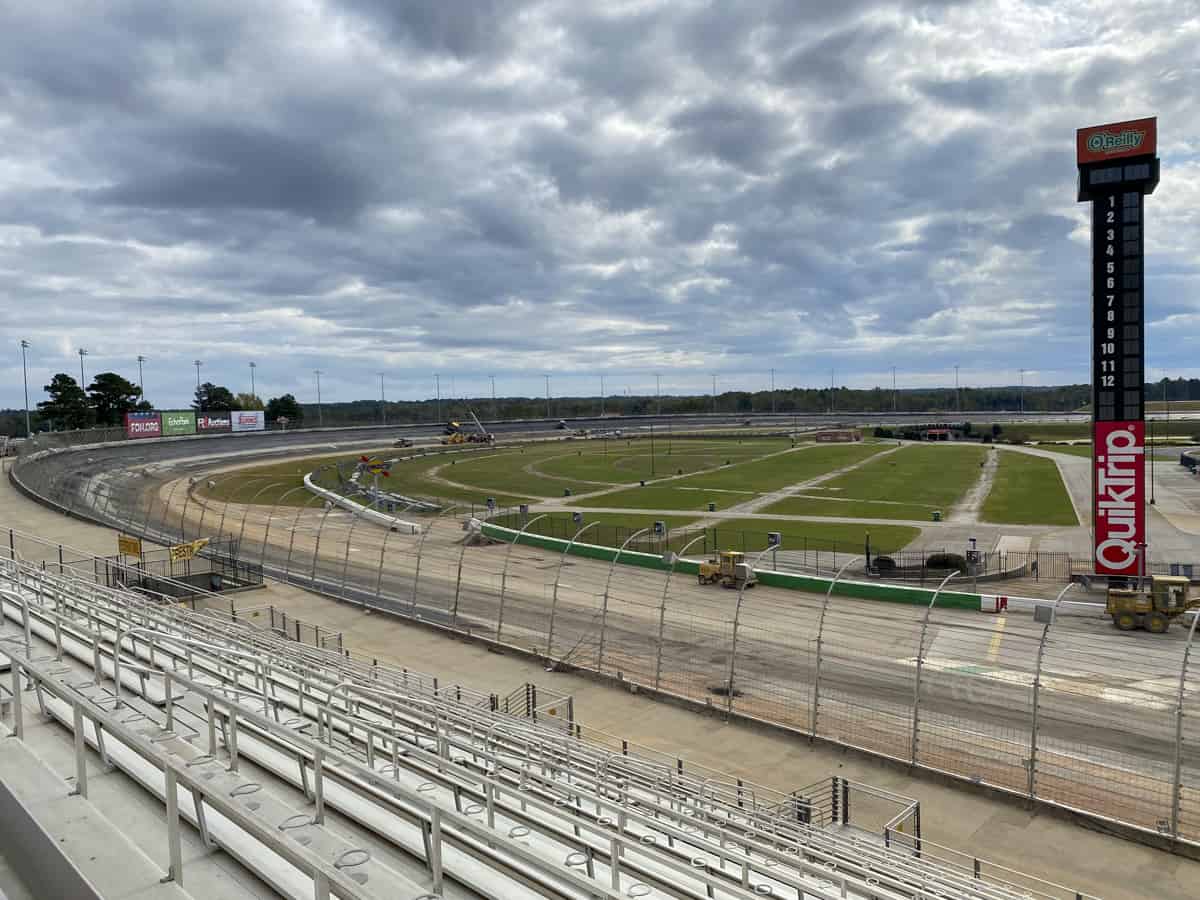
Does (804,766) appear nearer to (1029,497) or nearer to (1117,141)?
(1117,141)

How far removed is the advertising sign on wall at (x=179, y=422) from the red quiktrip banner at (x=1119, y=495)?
371 ft

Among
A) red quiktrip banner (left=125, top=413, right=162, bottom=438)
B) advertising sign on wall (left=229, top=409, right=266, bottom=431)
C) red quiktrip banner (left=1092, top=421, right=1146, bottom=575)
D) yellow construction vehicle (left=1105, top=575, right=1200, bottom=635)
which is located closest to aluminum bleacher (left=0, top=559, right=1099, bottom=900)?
yellow construction vehicle (left=1105, top=575, right=1200, bottom=635)

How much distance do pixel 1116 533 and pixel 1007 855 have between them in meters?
25.4

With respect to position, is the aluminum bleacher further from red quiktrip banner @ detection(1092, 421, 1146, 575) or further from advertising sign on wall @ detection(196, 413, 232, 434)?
advertising sign on wall @ detection(196, 413, 232, 434)

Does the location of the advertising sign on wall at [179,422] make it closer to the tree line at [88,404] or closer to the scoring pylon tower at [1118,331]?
the tree line at [88,404]

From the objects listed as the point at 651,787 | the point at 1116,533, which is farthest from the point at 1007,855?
the point at 1116,533

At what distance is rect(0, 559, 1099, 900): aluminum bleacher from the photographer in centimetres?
574

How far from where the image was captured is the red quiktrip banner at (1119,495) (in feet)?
111

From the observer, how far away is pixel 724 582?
36.5 metres

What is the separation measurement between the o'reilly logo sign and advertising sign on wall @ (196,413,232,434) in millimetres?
117508

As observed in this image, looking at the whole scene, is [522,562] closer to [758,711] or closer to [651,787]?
[758,711]

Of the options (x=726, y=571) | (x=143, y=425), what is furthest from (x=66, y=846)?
(x=143, y=425)

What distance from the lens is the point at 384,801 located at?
7.34m

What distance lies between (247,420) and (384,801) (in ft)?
438
